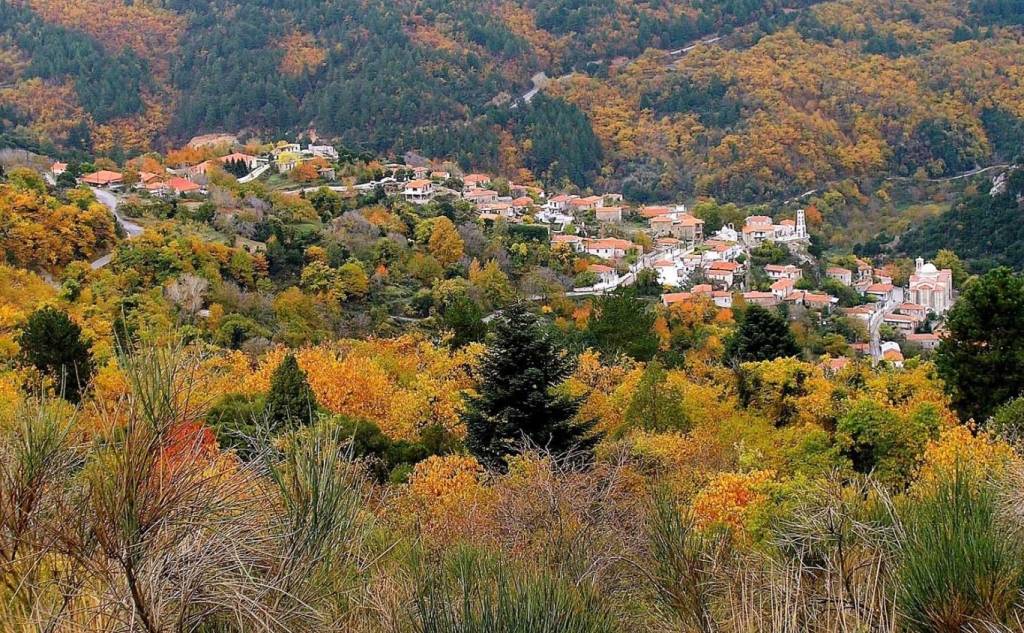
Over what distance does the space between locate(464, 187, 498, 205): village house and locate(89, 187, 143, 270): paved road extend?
16.8 metres

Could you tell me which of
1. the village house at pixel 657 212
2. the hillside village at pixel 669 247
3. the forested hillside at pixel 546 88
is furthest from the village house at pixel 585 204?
the forested hillside at pixel 546 88

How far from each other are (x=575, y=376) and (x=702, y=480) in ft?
20.8

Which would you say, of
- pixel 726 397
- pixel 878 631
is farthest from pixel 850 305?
pixel 878 631

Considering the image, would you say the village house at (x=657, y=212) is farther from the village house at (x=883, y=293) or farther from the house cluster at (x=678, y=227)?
the village house at (x=883, y=293)

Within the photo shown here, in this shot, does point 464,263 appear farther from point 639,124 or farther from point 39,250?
point 639,124

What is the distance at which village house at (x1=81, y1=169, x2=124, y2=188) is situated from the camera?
33.2 meters

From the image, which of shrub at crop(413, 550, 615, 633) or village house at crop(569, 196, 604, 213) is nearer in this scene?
shrub at crop(413, 550, 615, 633)

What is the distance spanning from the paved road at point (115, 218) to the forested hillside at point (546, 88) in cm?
2634

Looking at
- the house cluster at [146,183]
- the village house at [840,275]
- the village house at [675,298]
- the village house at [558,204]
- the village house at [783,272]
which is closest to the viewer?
the village house at [675,298]

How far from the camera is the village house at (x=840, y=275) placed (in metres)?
39.6

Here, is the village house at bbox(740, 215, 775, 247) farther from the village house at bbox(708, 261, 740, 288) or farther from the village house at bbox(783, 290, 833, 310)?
Result: the village house at bbox(783, 290, 833, 310)

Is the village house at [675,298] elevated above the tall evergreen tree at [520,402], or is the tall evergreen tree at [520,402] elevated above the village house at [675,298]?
the tall evergreen tree at [520,402]

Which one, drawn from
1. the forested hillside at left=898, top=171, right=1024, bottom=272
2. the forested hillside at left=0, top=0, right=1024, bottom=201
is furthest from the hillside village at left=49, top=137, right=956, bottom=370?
the forested hillside at left=0, top=0, right=1024, bottom=201

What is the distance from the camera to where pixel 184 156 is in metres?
43.3
